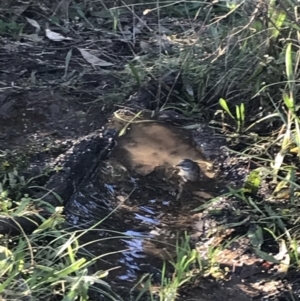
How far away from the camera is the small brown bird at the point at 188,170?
244cm

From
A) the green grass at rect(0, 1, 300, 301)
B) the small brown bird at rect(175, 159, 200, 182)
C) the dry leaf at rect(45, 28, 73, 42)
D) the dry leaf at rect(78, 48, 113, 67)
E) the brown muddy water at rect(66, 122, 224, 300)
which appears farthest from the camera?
the dry leaf at rect(45, 28, 73, 42)

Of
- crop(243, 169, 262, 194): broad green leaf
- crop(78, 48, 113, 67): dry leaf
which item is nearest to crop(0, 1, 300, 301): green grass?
crop(243, 169, 262, 194): broad green leaf

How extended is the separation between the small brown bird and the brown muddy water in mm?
26

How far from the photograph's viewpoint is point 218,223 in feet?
7.18

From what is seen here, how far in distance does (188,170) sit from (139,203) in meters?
→ 0.25

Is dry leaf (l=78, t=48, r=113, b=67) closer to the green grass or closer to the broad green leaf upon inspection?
the green grass

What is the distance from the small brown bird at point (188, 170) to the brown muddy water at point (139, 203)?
0.03m

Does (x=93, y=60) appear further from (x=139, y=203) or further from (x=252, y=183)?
(x=252, y=183)

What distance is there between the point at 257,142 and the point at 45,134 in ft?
2.75

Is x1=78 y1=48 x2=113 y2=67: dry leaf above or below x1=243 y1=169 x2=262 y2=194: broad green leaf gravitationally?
below

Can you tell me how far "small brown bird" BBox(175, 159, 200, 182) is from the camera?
2.44 m

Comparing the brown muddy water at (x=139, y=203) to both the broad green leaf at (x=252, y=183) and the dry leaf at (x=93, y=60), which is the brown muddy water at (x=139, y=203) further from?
the dry leaf at (x=93, y=60)

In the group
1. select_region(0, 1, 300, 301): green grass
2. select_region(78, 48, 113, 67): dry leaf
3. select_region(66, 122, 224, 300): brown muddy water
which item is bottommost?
select_region(78, 48, 113, 67): dry leaf

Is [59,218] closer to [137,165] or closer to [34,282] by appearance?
[34,282]
